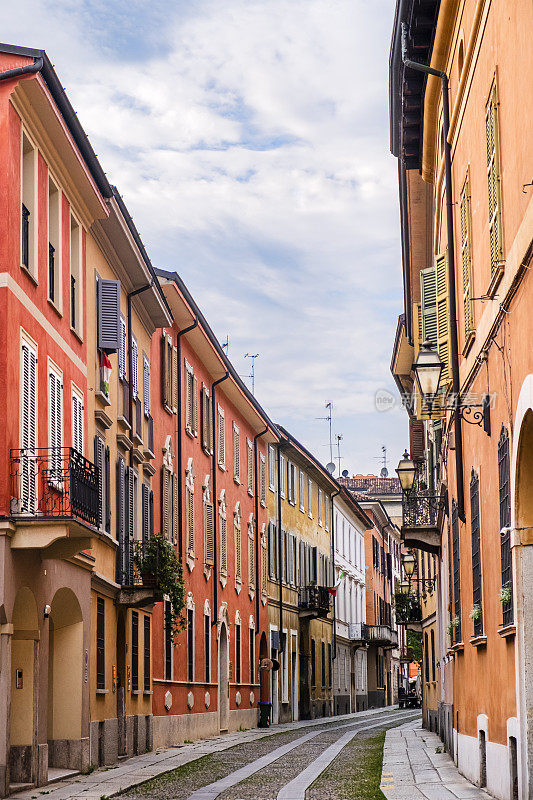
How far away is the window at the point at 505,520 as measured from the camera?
37.4 feet

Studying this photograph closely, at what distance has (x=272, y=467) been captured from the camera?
46.7 metres

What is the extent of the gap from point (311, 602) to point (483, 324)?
3760 cm

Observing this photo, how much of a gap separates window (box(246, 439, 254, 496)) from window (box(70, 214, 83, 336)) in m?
21.9

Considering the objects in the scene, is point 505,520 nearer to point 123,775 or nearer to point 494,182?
point 494,182

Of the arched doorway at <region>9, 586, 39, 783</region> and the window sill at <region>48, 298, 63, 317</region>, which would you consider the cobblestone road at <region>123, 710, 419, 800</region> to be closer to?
the arched doorway at <region>9, 586, 39, 783</region>

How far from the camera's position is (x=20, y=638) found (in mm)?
16766

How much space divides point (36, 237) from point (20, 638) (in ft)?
18.2

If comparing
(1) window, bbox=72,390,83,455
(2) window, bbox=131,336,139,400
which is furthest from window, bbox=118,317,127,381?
(1) window, bbox=72,390,83,455

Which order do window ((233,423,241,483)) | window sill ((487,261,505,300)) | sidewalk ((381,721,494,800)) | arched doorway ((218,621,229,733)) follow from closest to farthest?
window sill ((487,261,505,300)) → sidewalk ((381,721,494,800)) → arched doorway ((218,621,229,733)) → window ((233,423,241,483))

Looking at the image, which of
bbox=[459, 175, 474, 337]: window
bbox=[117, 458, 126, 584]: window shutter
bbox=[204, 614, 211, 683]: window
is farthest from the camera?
bbox=[204, 614, 211, 683]: window

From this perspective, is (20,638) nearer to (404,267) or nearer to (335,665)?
(404,267)

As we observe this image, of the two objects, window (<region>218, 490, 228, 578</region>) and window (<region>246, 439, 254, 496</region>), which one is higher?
window (<region>246, 439, 254, 496</region>)

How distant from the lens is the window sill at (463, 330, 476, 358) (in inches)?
571

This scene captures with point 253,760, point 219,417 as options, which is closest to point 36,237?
point 253,760
